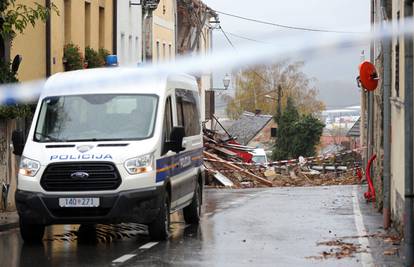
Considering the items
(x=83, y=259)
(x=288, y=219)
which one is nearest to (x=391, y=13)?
(x=288, y=219)

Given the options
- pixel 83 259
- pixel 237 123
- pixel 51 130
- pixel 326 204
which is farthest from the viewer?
pixel 237 123

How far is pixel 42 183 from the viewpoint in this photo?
13141mm

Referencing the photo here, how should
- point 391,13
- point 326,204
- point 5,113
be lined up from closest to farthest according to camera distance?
point 391,13 → point 5,113 → point 326,204

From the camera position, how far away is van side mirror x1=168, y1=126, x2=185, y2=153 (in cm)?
1413

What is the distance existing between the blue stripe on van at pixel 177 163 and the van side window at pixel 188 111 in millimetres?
378

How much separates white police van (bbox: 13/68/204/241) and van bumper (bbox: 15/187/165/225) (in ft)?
0.04

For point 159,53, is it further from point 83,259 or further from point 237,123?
point 237,123

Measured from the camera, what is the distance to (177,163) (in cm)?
1484

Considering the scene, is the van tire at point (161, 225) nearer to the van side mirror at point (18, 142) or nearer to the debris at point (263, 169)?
the van side mirror at point (18, 142)

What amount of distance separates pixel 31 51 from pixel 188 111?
7.75 m

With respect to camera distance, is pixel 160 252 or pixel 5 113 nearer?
pixel 160 252

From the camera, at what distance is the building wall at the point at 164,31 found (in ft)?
139

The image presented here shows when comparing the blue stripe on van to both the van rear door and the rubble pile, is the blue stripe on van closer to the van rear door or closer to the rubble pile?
the van rear door

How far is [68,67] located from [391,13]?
11.5 meters
